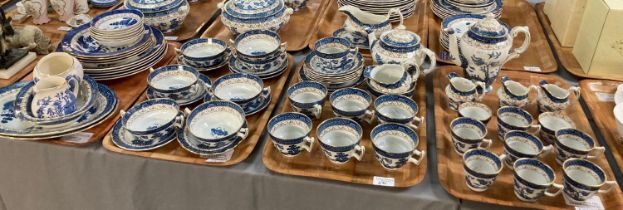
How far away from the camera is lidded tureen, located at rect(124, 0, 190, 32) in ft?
5.12

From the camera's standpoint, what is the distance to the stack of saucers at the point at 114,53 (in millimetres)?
1355

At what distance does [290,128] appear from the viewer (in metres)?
1.13

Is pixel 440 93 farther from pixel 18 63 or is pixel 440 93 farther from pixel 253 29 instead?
pixel 18 63

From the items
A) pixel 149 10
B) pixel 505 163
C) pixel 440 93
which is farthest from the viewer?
pixel 149 10

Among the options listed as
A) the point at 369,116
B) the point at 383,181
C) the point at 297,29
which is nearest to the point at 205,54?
the point at 297,29

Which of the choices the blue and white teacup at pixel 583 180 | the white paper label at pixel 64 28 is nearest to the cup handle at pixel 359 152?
the blue and white teacup at pixel 583 180

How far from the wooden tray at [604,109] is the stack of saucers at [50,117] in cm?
120

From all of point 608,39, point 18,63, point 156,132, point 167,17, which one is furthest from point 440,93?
point 18,63

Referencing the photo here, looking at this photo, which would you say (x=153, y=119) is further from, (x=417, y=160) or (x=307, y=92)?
(x=417, y=160)

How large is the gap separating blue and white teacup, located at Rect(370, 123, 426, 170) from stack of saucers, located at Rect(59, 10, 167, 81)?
0.73 metres

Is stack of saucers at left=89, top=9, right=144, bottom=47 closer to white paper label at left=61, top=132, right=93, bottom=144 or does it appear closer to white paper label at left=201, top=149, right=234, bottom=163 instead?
white paper label at left=61, top=132, right=93, bottom=144

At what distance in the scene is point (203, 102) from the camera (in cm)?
125

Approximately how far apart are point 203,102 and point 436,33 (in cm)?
82

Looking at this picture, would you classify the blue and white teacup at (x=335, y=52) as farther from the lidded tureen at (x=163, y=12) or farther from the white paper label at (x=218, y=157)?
the lidded tureen at (x=163, y=12)
